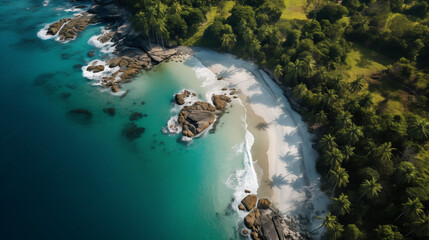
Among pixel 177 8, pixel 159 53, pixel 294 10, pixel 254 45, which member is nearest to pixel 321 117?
pixel 254 45

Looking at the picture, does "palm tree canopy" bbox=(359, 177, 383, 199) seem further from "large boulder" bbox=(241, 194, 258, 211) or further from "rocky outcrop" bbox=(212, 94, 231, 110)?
"rocky outcrop" bbox=(212, 94, 231, 110)

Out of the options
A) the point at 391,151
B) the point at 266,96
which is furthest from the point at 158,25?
the point at 391,151

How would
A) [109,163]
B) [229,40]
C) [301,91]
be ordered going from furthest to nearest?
1. [229,40]
2. [301,91]
3. [109,163]

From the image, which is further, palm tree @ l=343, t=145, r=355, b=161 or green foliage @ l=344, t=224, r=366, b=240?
palm tree @ l=343, t=145, r=355, b=161

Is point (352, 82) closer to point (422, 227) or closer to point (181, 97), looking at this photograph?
point (422, 227)

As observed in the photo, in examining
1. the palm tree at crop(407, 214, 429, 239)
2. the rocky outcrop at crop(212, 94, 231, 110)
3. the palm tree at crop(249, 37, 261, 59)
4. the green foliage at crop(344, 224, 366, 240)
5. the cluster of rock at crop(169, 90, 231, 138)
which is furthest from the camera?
the palm tree at crop(249, 37, 261, 59)

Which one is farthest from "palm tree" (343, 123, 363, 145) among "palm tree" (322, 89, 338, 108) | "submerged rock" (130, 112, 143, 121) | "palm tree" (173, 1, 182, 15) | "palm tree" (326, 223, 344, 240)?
"palm tree" (173, 1, 182, 15)

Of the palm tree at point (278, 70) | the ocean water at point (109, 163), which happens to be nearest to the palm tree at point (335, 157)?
the ocean water at point (109, 163)
